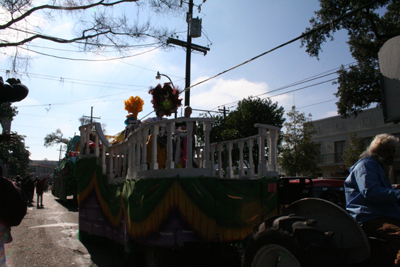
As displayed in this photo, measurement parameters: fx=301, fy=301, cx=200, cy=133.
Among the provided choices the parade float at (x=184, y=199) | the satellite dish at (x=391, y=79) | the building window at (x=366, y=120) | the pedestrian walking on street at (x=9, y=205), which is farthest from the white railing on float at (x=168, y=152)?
the building window at (x=366, y=120)

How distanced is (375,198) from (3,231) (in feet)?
8.90

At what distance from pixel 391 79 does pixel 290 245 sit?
8.60 feet

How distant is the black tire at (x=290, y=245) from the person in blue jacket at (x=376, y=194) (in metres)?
0.50

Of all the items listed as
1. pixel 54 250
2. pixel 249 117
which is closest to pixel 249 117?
pixel 249 117

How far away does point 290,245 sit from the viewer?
2146mm

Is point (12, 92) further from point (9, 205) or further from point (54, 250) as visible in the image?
point (54, 250)

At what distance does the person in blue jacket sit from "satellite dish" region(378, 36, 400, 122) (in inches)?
45.0

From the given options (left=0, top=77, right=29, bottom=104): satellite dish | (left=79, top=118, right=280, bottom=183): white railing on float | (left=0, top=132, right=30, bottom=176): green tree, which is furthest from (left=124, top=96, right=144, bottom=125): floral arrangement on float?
(left=0, top=132, right=30, bottom=176): green tree

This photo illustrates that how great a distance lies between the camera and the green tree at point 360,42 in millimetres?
16719

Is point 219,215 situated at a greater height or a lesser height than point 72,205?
greater

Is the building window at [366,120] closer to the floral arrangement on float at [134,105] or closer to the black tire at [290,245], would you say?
the floral arrangement on float at [134,105]

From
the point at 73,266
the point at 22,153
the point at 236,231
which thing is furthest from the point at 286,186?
the point at 22,153

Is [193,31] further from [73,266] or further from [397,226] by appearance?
[397,226]

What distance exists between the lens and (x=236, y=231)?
3.87 metres
